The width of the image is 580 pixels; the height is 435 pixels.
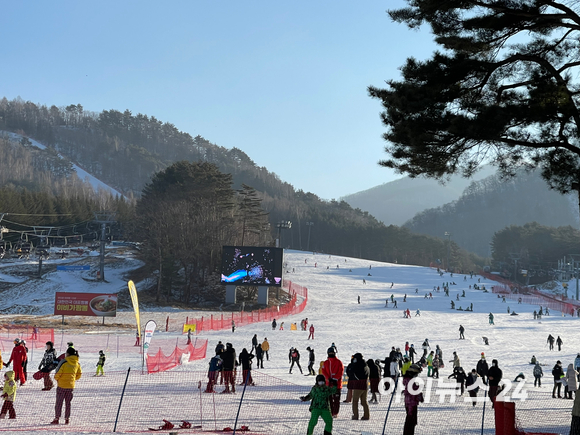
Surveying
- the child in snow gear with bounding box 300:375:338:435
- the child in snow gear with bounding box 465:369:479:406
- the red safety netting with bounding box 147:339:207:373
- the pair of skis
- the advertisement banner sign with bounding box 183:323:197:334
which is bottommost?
the advertisement banner sign with bounding box 183:323:197:334

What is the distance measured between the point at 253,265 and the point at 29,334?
72.6ft

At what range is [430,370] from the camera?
2175 centimetres

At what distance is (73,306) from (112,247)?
46.2 meters

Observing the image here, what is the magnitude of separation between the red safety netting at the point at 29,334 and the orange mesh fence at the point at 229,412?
1217 cm

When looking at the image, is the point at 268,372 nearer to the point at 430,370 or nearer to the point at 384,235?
the point at 430,370

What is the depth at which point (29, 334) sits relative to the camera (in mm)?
30203

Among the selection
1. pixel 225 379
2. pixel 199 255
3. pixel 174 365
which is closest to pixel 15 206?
pixel 199 255

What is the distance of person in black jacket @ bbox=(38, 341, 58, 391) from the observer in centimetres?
1282

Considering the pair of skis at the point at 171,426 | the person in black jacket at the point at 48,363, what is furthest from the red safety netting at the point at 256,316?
the pair of skis at the point at 171,426

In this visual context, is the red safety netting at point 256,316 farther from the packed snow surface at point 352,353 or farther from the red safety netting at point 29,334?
the red safety netting at point 29,334

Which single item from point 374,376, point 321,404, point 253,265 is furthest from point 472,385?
point 253,265

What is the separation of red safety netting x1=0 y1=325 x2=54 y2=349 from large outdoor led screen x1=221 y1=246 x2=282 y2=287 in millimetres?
18450

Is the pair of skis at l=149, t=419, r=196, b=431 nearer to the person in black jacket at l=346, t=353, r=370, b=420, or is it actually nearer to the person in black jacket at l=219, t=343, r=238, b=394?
the person in black jacket at l=346, t=353, r=370, b=420

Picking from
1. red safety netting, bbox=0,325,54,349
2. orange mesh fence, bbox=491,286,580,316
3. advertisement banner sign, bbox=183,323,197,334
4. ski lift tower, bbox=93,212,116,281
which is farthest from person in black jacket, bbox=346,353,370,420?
orange mesh fence, bbox=491,286,580,316
